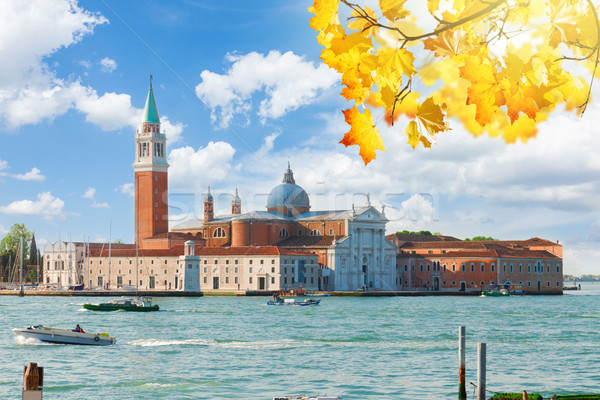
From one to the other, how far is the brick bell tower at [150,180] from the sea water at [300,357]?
3585 centimetres

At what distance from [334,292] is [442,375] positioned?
1838 inches

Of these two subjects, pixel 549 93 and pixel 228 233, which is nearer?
pixel 549 93

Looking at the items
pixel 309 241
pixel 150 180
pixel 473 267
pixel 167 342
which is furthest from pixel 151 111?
pixel 167 342

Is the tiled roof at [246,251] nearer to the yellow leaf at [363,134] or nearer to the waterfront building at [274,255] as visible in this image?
the waterfront building at [274,255]

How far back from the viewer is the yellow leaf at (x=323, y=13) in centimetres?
201

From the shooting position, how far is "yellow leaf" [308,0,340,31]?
6.61 ft

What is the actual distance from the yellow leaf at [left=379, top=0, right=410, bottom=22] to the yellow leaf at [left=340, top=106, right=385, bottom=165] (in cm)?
26

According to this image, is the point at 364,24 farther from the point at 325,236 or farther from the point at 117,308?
the point at 325,236

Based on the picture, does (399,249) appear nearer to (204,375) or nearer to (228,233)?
(228,233)

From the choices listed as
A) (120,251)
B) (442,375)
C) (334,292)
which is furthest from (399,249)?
(442,375)

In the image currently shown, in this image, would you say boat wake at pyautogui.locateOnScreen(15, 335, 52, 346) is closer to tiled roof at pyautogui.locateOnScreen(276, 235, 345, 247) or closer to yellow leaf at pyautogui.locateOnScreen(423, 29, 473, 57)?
yellow leaf at pyautogui.locateOnScreen(423, 29, 473, 57)

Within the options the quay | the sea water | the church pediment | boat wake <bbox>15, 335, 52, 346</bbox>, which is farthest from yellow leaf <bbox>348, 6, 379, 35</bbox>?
the church pediment

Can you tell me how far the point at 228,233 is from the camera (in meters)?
72.4

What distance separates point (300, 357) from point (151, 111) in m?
57.7
